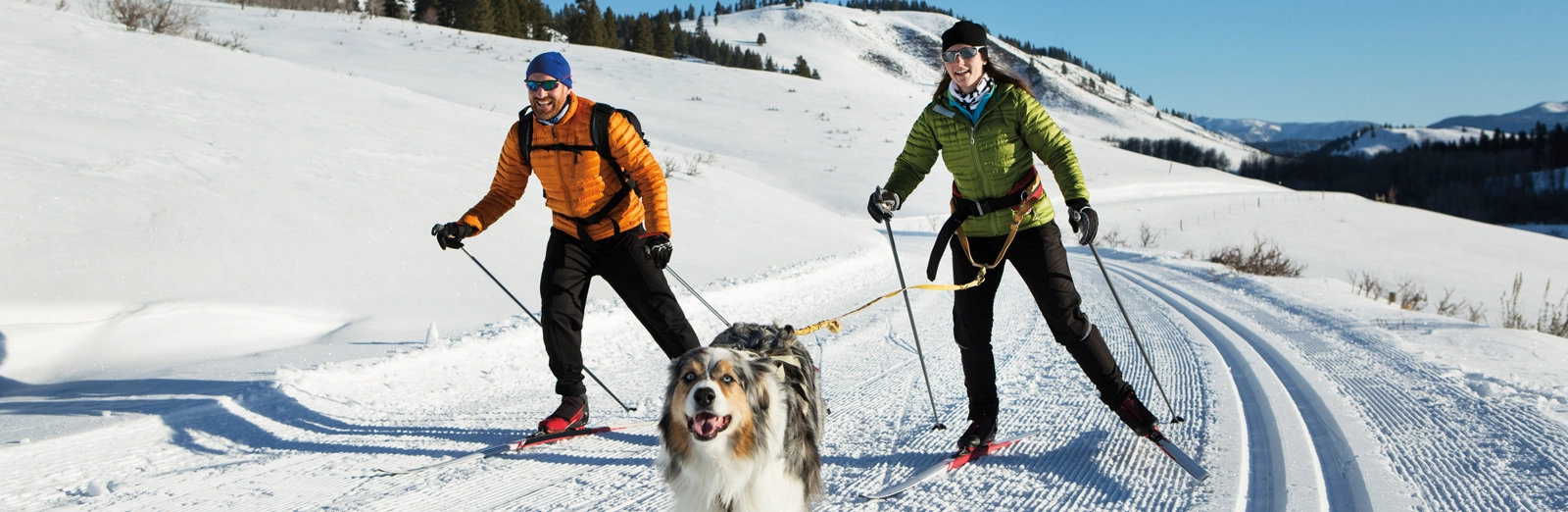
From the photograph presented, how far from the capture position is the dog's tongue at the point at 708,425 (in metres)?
2.57

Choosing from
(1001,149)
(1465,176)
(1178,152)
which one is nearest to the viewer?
(1001,149)

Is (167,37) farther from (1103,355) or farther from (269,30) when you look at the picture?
(269,30)

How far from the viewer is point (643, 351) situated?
6.54m

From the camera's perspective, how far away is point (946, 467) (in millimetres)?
3701

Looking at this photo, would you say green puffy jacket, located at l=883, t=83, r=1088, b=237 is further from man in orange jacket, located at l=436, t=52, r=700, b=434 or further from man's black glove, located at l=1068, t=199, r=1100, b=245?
man in orange jacket, located at l=436, t=52, r=700, b=434

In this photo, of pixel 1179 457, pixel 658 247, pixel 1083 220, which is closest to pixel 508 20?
pixel 658 247

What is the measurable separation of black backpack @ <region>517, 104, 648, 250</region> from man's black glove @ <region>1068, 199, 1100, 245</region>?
2230 millimetres

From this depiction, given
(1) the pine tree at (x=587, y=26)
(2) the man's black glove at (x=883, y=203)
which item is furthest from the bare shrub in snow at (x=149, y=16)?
(1) the pine tree at (x=587, y=26)

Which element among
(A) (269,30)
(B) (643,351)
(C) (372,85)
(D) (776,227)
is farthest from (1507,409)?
(A) (269,30)

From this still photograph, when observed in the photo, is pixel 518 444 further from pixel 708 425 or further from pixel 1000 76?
pixel 1000 76

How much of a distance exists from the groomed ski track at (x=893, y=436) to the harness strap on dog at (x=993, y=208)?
102 centimetres

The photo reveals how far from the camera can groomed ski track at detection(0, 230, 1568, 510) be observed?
3361 mm

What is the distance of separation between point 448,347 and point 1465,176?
132 meters

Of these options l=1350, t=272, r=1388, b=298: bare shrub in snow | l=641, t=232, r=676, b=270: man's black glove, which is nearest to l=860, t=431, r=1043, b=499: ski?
l=641, t=232, r=676, b=270: man's black glove
